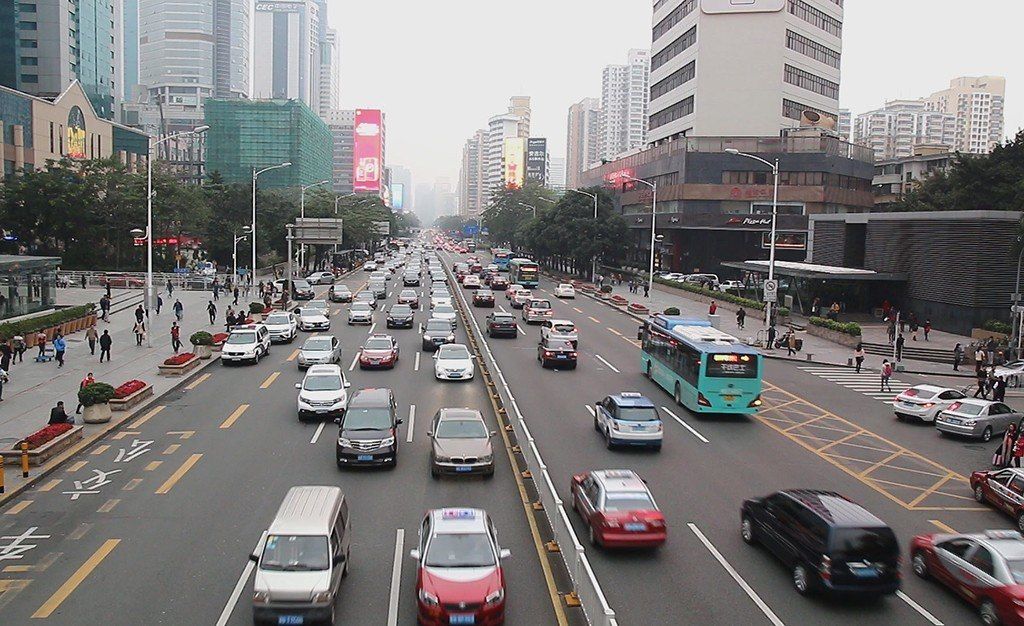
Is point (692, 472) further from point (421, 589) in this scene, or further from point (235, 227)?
point (235, 227)

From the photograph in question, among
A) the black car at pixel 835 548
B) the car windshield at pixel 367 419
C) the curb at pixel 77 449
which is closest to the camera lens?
the black car at pixel 835 548

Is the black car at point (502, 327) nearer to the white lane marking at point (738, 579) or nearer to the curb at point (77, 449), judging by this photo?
the curb at point (77, 449)

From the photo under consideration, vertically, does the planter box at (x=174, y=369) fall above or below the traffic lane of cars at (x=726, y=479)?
above

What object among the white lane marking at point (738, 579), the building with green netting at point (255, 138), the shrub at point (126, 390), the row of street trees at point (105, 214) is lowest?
the white lane marking at point (738, 579)

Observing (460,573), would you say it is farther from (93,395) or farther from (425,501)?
(93,395)

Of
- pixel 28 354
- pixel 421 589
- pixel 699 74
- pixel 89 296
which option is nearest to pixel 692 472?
pixel 421 589

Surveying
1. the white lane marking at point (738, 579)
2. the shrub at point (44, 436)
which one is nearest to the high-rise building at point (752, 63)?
the shrub at point (44, 436)
